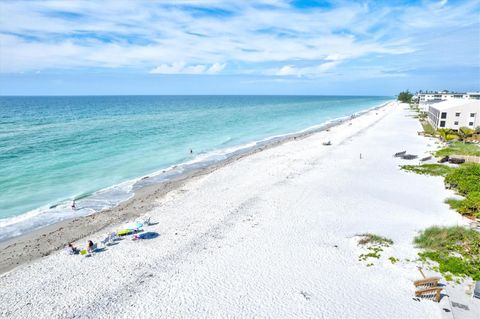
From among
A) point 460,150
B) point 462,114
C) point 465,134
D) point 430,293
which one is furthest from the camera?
point 462,114

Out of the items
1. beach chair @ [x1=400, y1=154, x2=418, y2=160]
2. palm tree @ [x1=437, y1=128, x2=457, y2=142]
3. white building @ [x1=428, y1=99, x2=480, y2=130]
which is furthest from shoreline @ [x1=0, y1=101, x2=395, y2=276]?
white building @ [x1=428, y1=99, x2=480, y2=130]

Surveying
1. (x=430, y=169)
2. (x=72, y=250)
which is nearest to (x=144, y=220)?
(x=72, y=250)

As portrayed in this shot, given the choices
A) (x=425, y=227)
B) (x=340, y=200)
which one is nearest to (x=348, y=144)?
(x=340, y=200)

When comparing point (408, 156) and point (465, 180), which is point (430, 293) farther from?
point (408, 156)

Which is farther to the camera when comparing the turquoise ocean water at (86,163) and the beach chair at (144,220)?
the turquoise ocean water at (86,163)

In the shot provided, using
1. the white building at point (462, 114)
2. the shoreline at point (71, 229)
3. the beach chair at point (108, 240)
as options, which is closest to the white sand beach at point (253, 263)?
the beach chair at point (108, 240)

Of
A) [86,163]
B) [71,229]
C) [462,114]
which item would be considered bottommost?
[71,229]

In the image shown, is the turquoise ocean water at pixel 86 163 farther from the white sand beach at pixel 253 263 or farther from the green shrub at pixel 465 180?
the green shrub at pixel 465 180

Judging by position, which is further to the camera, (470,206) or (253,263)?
(470,206)
